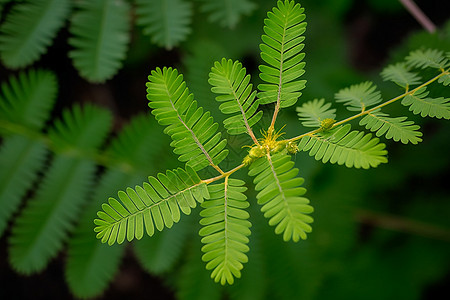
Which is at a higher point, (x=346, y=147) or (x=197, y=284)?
(x=346, y=147)

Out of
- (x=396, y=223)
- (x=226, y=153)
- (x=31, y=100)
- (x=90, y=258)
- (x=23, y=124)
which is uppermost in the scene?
(x=226, y=153)

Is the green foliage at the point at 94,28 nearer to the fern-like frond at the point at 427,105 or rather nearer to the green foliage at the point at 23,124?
the green foliage at the point at 23,124

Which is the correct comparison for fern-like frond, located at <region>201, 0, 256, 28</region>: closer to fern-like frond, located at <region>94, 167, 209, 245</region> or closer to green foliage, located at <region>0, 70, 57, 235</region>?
green foliage, located at <region>0, 70, 57, 235</region>

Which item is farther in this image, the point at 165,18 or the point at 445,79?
the point at 165,18

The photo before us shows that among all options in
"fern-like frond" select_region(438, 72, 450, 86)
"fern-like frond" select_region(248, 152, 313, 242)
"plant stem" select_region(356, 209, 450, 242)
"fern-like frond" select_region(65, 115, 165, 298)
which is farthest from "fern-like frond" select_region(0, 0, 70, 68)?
"plant stem" select_region(356, 209, 450, 242)

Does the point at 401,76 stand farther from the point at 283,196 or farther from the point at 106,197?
the point at 106,197

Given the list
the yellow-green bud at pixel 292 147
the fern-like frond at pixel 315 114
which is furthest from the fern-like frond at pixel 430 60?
the yellow-green bud at pixel 292 147

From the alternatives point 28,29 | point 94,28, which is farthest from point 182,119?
point 28,29
